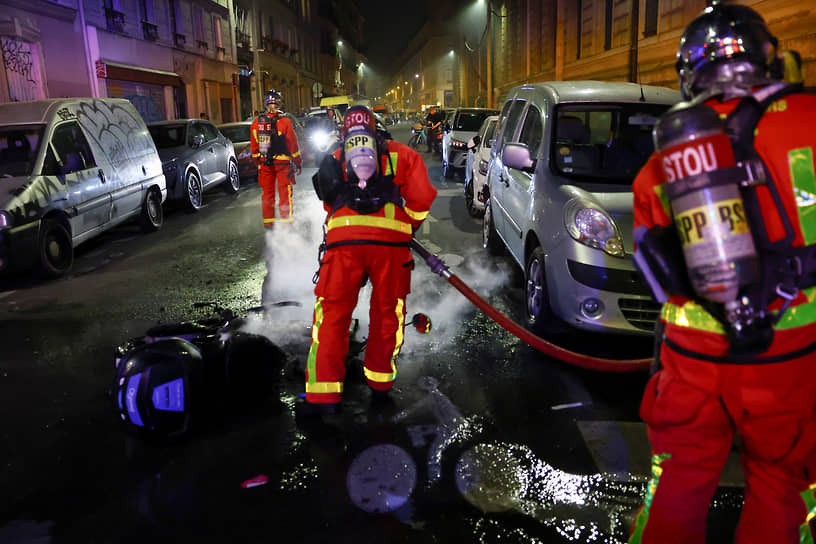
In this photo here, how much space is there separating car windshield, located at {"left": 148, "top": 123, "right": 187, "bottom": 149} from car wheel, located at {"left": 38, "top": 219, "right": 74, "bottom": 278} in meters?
4.99

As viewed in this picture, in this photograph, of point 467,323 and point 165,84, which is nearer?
point 467,323

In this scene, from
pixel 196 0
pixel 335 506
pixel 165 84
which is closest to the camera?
pixel 335 506

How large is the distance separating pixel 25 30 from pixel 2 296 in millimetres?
12715

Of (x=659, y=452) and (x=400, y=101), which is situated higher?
(x=400, y=101)

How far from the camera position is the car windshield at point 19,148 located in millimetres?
7094

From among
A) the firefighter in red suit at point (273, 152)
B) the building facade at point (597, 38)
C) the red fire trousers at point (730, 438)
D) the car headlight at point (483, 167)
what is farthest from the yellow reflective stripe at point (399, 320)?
the firefighter in red suit at point (273, 152)

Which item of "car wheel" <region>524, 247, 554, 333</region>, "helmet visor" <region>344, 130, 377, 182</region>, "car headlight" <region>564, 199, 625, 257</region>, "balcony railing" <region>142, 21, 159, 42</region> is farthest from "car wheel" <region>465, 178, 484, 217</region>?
"balcony railing" <region>142, 21, 159, 42</region>

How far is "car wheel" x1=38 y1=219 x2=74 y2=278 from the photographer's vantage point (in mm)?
6855

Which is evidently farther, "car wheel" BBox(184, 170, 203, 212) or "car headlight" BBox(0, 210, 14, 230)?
"car wheel" BBox(184, 170, 203, 212)

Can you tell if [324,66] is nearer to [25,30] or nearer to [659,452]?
[25,30]

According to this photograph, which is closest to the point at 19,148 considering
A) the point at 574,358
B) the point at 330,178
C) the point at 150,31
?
the point at 330,178

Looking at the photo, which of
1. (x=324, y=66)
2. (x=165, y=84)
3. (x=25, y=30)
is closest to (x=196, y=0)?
(x=165, y=84)

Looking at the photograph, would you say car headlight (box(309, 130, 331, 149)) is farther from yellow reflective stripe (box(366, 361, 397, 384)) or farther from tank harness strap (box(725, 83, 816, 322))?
tank harness strap (box(725, 83, 816, 322))

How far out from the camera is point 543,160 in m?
4.90
